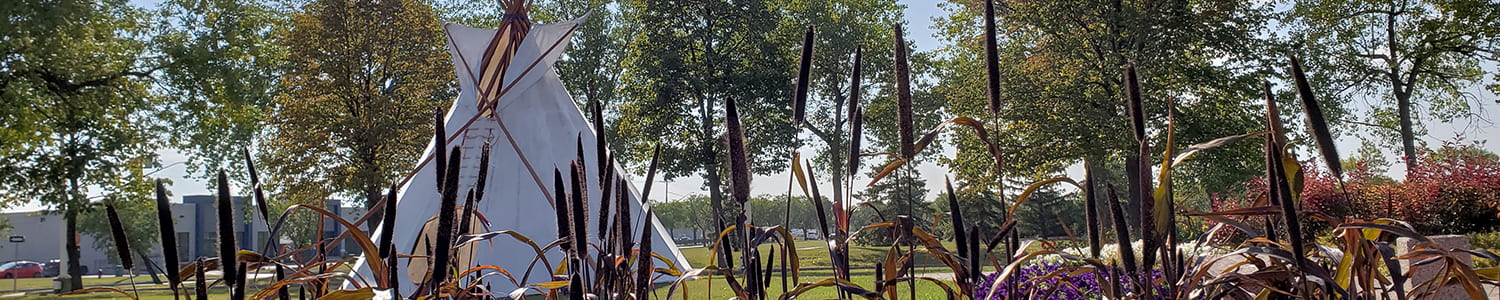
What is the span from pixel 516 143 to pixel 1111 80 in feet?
46.0

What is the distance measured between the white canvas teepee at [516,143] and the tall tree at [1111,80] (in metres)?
11.5

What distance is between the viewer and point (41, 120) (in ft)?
42.7

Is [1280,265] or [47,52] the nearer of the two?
[1280,265]

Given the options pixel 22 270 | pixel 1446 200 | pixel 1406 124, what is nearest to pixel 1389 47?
Answer: pixel 1406 124

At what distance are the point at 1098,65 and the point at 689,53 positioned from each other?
831 centimetres

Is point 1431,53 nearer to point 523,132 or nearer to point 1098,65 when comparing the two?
point 1098,65

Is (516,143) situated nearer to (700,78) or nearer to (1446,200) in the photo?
(1446,200)

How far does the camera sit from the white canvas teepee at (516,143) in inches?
255

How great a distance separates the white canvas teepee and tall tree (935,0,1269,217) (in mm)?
11477

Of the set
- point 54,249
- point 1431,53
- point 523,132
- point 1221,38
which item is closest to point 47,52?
point 523,132

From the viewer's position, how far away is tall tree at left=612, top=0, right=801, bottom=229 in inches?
805

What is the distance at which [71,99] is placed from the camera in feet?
42.6

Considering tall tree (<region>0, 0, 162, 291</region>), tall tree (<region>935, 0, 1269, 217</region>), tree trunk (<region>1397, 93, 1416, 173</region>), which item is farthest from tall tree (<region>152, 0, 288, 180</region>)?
tree trunk (<region>1397, 93, 1416, 173</region>)

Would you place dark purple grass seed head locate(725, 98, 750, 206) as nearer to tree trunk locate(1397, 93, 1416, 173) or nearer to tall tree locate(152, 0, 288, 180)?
tall tree locate(152, 0, 288, 180)
